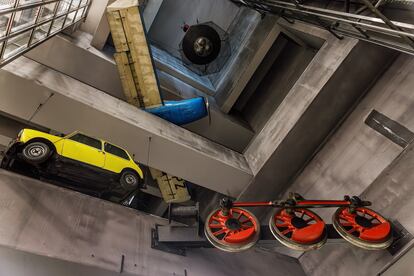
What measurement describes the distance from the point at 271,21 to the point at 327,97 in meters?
3.89

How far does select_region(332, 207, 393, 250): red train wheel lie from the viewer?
3.56 m

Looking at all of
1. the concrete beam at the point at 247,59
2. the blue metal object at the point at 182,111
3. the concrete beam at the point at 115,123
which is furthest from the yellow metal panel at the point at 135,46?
the concrete beam at the point at 247,59

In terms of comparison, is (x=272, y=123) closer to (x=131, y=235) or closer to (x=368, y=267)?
(x=368, y=267)

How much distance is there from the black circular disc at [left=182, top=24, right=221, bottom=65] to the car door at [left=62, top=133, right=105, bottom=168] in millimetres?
4233

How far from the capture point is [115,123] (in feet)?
17.1

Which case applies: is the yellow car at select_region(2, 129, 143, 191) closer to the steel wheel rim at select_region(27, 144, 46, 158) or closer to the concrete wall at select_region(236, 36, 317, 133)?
the steel wheel rim at select_region(27, 144, 46, 158)

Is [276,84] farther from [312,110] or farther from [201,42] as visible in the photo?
[312,110]

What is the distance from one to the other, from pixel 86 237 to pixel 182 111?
3037 millimetres

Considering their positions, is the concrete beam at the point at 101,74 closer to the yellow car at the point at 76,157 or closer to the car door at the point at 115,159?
the car door at the point at 115,159

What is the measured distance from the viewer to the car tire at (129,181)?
21.0ft

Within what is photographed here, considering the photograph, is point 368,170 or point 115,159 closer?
point 368,170

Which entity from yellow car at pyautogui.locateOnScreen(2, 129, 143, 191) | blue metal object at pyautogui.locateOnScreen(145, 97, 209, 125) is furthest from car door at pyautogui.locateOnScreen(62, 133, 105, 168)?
blue metal object at pyautogui.locateOnScreen(145, 97, 209, 125)

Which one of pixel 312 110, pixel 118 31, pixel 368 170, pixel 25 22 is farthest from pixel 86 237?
pixel 368 170

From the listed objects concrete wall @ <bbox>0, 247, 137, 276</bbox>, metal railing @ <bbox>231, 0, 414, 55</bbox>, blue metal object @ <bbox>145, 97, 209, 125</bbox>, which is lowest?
concrete wall @ <bbox>0, 247, 137, 276</bbox>
